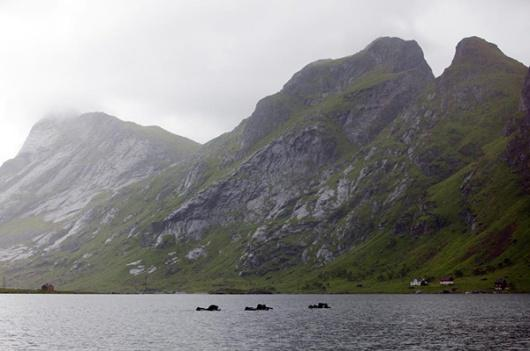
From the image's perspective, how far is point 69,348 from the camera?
9625 cm

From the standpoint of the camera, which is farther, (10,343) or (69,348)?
(10,343)

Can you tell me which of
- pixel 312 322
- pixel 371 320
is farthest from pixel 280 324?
pixel 371 320

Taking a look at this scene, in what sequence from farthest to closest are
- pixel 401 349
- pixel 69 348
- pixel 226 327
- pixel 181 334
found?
pixel 226 327 → pixel 181 334 → pixel 69 348 → pixel 401 349

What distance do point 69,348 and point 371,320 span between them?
74.1 metres

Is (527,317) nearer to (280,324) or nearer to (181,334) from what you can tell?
(280,324)

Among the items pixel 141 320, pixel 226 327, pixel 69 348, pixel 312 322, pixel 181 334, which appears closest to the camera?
pixel 69 348

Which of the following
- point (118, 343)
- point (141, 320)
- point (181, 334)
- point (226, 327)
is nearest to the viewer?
point (118, 343)

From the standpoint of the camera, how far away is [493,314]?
14862 cm

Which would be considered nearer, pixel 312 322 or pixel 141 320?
pixel 312 322

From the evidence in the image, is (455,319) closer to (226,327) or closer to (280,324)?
(280,324)

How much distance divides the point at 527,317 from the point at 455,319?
53.0 feet

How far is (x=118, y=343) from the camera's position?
10256 centimetres

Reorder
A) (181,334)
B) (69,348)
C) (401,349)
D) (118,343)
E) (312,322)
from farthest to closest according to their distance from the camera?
1. (312,322)
2. (181,334)
3. (118,343)
4. (69,348)
5. (401,349)

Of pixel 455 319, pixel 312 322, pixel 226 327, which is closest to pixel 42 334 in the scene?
pixel 226 327
